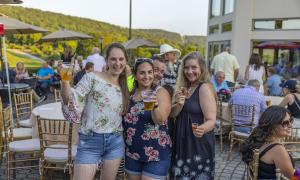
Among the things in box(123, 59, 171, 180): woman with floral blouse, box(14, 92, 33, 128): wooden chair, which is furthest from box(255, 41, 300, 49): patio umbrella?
box(123, 59, 171, 180): woman with floral blouse

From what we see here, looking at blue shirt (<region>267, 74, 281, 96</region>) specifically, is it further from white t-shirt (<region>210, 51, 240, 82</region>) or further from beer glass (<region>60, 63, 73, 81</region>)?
beer glass (<region>60, 63, 73, 81</region>)

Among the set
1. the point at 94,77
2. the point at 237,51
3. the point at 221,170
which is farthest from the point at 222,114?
the point at 237,51

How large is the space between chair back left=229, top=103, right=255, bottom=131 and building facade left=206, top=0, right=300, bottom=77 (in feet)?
32.3

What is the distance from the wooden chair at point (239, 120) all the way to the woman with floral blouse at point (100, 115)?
325cm

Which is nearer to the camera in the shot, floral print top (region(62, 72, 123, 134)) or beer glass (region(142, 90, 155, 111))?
beer glass (region(142, 90, 155, 111))

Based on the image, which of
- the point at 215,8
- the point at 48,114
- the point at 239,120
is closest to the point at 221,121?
the point at 239,120

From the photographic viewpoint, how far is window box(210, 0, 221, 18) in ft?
59.9

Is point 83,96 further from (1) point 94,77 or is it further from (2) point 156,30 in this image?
(2) point 156,30

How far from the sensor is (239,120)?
5.52 m

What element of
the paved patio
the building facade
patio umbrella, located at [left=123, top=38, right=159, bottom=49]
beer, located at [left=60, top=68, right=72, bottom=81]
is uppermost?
the building facade

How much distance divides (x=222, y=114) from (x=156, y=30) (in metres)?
→ 32.5

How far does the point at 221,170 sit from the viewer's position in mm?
4949

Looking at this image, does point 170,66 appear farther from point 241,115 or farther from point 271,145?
point 271,145

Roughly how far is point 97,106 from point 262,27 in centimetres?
1403
